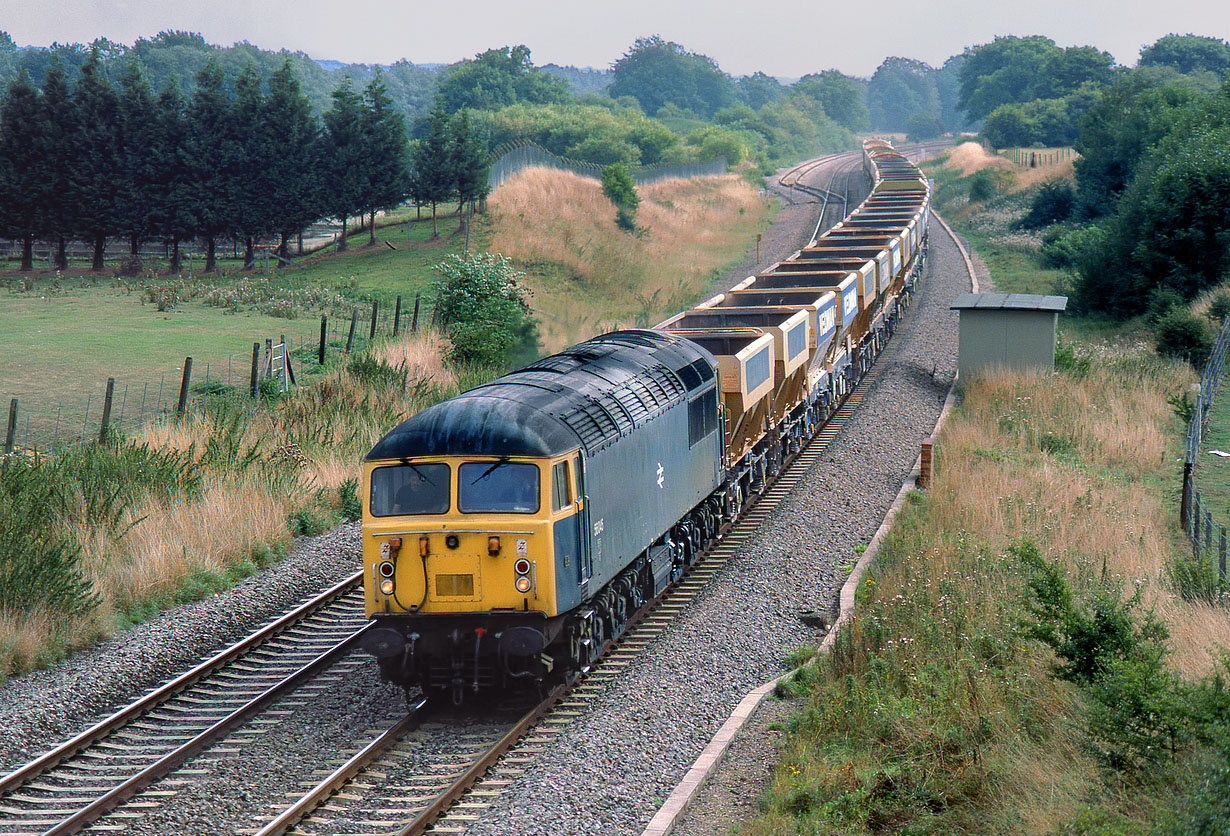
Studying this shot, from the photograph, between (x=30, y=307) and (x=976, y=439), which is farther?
(x=30, y=307)

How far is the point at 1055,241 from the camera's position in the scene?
5341 cm

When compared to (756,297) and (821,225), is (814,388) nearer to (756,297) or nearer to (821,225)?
(756,297)

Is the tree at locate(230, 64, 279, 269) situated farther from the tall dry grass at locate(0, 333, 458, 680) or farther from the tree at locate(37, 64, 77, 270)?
the tall dry grass at locate(0, 333, 458, 680)

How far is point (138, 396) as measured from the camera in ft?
86.4

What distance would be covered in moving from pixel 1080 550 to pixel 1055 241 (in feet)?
139

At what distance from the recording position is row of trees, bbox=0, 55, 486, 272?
51969 mm

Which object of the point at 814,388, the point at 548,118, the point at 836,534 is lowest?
the point at 836,534

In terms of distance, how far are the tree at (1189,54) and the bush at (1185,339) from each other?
106 meters

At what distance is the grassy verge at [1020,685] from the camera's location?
25.2 ft

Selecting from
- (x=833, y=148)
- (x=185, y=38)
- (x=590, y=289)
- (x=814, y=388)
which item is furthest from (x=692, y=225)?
(x=185, y=38)

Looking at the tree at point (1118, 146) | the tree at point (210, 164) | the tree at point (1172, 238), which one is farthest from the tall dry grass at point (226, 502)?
the tree at point (1118, 146)

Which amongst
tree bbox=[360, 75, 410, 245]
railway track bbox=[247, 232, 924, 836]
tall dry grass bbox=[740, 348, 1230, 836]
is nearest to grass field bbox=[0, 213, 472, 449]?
tree bbox=[360, 75, 410, 245]

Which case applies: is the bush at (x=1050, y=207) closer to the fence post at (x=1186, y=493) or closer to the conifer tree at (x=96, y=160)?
the conifer tree at (x=96, y=160)

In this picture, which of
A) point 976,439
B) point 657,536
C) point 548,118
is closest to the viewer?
point 657,536
